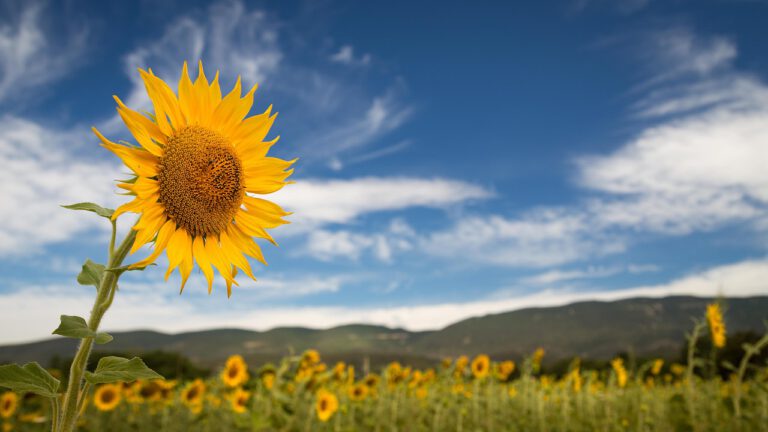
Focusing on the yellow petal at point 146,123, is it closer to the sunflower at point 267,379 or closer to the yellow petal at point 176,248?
the yellow petal at point 176,248

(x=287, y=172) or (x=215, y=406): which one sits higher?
(x=287, y=172)

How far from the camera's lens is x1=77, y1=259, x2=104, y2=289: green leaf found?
5.53ft

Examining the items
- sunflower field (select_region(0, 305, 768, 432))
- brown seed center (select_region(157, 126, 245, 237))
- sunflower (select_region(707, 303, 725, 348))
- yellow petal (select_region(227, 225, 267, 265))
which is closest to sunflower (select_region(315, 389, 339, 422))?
sunflower field (select_region(0, 305, 768, 432))

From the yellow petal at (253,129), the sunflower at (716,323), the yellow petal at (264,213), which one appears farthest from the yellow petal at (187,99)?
the sunflower at (716,323)

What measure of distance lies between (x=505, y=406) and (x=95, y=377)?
8.95 meters

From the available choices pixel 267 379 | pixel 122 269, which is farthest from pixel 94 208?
pixel 267 379

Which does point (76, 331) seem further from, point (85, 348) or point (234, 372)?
point (234, 372)

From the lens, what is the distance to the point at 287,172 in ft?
6.87

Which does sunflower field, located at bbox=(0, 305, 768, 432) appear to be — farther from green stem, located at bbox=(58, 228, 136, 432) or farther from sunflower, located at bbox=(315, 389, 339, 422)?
green stem, located at bbox=(58, 228, 136, 432)

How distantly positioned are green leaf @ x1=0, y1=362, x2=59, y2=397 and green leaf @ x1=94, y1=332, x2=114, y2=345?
208 millimetres

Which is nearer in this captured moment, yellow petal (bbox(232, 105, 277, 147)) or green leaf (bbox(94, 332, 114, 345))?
green leaf (bbox(94, 332, 114, 345))

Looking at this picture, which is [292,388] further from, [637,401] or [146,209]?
[637,401]

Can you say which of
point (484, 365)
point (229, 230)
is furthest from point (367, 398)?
point (229, 230)

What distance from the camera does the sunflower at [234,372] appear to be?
7.48m
